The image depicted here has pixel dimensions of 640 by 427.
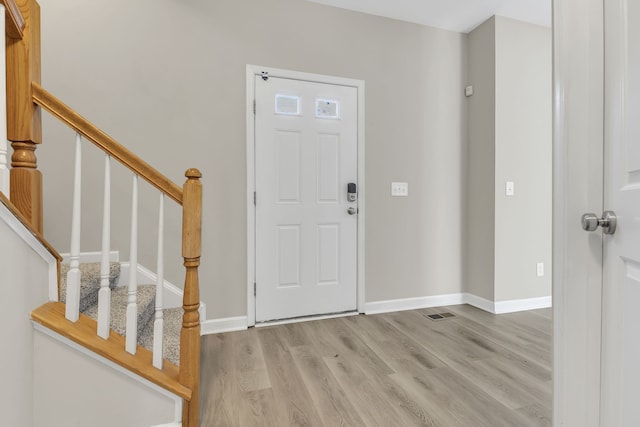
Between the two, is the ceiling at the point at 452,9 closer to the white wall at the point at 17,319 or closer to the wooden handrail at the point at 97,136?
the wooden handrail at the point at 97,136

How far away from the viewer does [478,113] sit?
9.43ft

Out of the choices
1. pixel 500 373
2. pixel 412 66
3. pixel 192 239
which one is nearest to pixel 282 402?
pixel 192 239

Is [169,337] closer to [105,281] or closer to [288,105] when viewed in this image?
[105,281]

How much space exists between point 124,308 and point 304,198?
1.45 metres

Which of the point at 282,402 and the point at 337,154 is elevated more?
the point at 337,154

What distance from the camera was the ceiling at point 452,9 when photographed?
2.55 m

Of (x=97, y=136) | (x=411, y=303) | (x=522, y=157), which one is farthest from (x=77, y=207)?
(x=522, y=157)

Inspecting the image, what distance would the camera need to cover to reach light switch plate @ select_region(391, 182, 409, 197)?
280 cm
